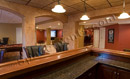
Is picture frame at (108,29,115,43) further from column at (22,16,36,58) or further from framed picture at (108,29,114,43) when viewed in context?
column at (22,16,36,58)

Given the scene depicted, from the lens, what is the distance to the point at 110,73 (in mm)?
1825

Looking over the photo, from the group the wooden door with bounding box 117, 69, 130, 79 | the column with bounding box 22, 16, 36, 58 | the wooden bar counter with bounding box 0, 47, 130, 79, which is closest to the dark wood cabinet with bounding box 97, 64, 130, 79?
the wooden door with bounding box 117, 69, 130, 79

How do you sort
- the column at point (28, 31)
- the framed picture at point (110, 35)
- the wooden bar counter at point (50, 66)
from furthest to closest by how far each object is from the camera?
the framed picture at point (110, 35)
the column at point (28, 31)
the wooden bar counter at point (50, 66)

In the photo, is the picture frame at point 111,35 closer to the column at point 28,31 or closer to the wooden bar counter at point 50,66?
the wooden bar counter at point 50,66

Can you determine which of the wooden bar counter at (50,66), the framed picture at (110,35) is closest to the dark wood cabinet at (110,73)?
the wooden bar counter at (50,66)

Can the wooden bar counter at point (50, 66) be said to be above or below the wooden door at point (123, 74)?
above

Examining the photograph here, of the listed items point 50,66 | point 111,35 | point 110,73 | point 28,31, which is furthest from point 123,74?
point 111,35

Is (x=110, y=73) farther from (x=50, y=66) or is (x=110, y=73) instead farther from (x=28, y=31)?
(x=28, y=31)

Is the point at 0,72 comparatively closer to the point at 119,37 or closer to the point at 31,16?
the point at 31,16

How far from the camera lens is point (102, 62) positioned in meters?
1.96

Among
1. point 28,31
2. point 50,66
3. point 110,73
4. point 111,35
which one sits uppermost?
point 28,31

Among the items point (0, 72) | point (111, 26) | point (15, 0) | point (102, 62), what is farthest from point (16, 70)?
point (111, 26)

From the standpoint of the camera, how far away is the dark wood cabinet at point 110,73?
5.43 ft

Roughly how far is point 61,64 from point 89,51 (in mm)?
1110
